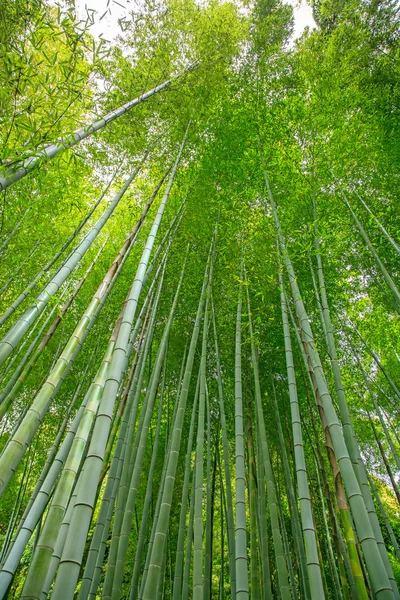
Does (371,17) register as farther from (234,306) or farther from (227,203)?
(234,306)

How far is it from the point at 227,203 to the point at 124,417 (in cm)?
292

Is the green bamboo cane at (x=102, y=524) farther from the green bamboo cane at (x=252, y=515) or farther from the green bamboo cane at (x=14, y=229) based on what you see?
the green bamboo cane at (x=14, y=229)

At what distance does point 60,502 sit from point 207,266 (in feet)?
9.02

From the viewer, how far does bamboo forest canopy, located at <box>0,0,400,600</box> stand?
2.00 meters

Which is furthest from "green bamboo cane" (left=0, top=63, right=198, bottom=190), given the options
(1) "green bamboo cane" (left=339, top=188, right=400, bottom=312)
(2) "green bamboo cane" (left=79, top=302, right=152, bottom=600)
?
(1) "green bamboo cane" (left=339, top=188, right=400, bottom=312)

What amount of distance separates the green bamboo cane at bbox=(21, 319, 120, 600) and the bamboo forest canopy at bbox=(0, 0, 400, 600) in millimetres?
25

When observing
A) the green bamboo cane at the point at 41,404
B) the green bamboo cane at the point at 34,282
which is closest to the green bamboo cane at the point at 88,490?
the green bamboo cane at the point at 41,404

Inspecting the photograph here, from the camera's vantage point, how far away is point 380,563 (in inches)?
52.2

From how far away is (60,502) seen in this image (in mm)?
1285

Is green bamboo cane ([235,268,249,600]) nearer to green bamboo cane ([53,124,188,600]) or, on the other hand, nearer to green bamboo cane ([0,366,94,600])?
green bamboo cane ([0,366,94,600])

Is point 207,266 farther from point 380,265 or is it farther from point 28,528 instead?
point 28,528

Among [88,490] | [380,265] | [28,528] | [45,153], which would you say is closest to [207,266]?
[380,265]

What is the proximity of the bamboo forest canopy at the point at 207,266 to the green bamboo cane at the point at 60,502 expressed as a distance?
1.0 inches

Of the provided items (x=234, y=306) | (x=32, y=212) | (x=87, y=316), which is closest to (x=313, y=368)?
(x=87, y=316)
